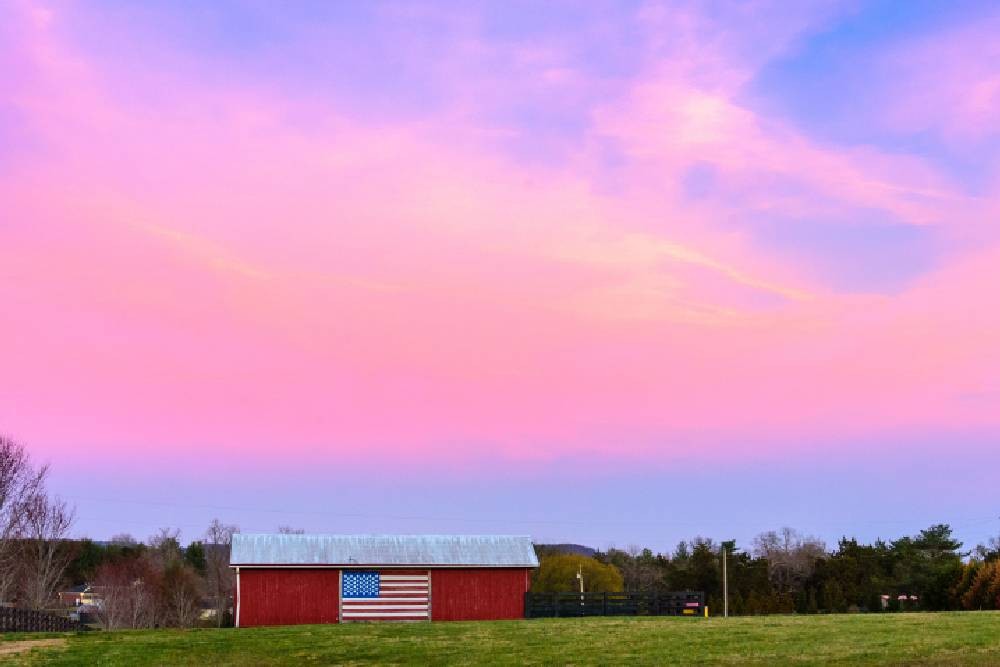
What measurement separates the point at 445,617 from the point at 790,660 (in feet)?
90.0

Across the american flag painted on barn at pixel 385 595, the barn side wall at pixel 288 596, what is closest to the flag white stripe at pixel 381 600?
the american flag painted on barn at pixel 385 595

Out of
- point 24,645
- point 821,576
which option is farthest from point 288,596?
point 821,576

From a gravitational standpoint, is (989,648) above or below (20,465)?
below

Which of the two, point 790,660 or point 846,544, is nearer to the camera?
point 790,660

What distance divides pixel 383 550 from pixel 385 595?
6.77 feet

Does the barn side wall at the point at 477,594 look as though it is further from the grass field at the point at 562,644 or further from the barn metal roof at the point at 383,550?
the grass field at the point at 562,644

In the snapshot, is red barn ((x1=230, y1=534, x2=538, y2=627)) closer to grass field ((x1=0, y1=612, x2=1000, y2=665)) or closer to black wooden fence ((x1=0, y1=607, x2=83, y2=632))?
black wooden fence ((x1=0, y1=607, x2=83, y2=632))

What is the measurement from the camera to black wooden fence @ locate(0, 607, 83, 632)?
36469mm

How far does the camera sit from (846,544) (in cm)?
7425

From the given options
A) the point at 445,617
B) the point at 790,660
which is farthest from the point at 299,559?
the point at 790,660

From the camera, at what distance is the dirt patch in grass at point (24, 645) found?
89.6ft

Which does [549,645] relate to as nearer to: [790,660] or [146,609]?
[790,660]

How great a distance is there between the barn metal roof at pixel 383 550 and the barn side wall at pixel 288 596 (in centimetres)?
56

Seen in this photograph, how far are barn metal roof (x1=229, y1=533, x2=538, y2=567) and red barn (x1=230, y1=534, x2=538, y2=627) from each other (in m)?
0.04
